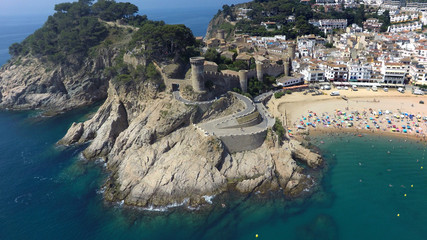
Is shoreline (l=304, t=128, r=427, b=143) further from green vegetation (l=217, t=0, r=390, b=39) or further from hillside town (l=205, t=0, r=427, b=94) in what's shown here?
green vegetation (l=217, t=0, r=390, b=39)

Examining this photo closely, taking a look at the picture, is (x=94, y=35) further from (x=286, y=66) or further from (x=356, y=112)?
(x=356, y=112)

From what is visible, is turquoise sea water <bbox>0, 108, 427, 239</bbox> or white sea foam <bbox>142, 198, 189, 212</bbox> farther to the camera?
white sea foam <bbox>142, 198, 189, 212</bbox>

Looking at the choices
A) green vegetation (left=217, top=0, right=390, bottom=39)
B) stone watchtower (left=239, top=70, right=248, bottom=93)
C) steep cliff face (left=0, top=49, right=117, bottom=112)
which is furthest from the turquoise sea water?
green vegetation (left=217, top=0, right=390, bottom=39)

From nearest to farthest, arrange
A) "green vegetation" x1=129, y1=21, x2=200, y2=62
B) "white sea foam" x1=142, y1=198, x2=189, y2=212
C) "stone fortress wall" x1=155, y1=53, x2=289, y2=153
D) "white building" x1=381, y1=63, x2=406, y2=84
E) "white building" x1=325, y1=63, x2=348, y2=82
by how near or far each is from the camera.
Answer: "white sea foam" x1=142, y1=198, x2=189, y2=212 < "stone fortress wall" x1=155, y1=53, x2=289, y2=153 < "green vegetation" x1=129, y1=21, x2=200, y2=62 < "white building" x1=381, y1=63, x2=406, y2=84 < "white building" x1=325, y1=63, x2=348, y2=82

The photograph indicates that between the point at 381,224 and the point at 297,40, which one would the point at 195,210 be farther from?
the point at 297,40

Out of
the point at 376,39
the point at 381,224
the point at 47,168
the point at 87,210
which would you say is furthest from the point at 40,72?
the point at 376,39

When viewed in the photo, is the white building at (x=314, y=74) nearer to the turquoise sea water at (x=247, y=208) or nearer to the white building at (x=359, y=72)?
the white building at (x=359, y=72)
